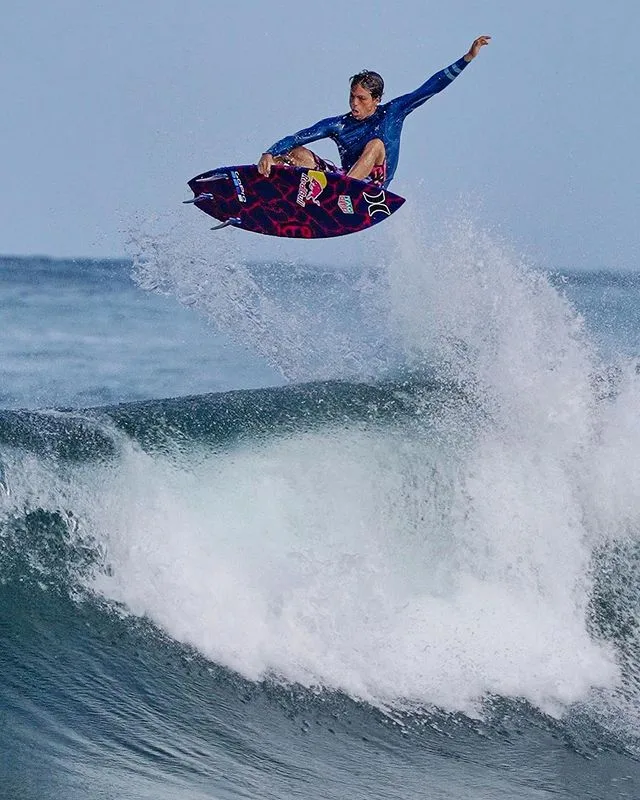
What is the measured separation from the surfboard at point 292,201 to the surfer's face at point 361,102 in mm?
378

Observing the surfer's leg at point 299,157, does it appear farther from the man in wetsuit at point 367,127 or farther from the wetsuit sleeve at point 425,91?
the wetsuit sleeve at point 425,91

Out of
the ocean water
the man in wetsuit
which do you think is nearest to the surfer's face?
the man in wetsuit

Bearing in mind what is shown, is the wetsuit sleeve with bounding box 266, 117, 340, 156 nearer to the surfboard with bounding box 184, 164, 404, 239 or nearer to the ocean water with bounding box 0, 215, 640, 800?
the surfboard with bounding box 184, 164, 404, 239

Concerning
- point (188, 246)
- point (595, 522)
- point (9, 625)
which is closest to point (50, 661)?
point (9, 625)

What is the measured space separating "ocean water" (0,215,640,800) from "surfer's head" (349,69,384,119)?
128 cm

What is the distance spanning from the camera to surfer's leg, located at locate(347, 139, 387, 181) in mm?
7328

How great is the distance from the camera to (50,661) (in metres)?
5.05

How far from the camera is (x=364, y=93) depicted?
727 cm

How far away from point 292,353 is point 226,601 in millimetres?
3304

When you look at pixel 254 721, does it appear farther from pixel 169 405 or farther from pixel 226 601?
pixel 169 405

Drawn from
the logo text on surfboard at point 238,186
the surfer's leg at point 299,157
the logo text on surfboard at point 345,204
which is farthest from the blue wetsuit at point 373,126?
the logo text on surfboard at point 238,186

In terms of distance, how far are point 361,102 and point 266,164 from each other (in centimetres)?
67

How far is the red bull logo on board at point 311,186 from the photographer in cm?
742

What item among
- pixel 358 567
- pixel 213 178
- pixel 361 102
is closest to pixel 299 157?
pixel 361 102
